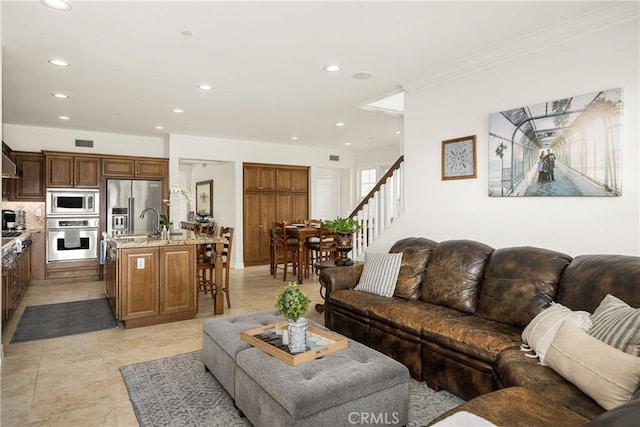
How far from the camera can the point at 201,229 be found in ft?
20.5

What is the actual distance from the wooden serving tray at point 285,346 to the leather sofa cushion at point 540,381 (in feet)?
2.98

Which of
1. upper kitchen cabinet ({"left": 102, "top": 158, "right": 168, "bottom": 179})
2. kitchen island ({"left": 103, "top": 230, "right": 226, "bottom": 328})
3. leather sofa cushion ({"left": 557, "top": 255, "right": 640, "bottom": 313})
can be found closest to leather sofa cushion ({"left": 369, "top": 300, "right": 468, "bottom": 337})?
leather sofa cushion ({"left": 557, "top": 255, "right": 640, "bottom": 313})

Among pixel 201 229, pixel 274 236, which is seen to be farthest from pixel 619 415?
pixel 274 236

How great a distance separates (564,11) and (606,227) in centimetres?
158

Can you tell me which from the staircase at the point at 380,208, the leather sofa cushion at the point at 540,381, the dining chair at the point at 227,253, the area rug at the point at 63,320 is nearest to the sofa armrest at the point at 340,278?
the staircase at the point at 380,208

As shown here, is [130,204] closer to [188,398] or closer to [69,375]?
[69,375]

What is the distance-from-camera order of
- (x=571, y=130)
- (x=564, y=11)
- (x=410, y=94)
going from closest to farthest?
(x=564, y=11) → (x=571, y=130) → (x=410, y=94)

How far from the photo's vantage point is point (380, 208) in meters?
4.77

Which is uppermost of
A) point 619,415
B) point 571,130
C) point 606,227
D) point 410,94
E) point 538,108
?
point 410,94

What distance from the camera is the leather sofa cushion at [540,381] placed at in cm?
166

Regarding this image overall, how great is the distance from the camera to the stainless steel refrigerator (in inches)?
269

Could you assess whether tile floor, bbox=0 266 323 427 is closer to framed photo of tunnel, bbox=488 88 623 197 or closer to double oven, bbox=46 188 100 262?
double oven, bbox=46 188 100 262

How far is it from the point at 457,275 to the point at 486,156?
1.20m

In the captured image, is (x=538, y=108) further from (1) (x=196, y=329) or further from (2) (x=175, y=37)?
(1) (x=196, y=329)
